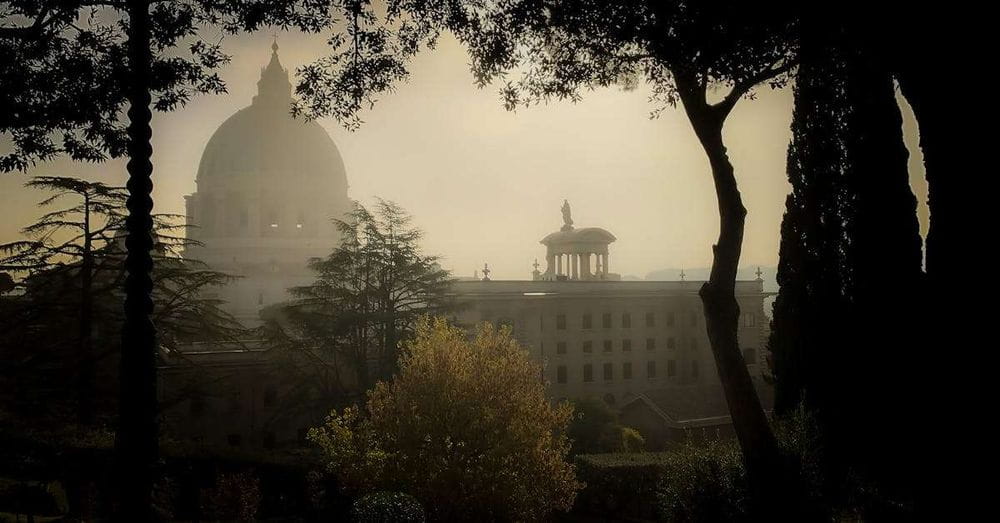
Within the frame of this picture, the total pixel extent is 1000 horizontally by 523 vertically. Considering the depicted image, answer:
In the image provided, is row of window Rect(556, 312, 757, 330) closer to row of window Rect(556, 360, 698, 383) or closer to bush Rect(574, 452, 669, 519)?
row of window Rect(556, 360, 698, 383)

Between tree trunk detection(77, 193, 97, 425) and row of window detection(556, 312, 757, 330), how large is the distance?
3389 centimetres

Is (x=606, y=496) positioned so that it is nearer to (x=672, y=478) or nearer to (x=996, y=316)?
(x=672, y=478)

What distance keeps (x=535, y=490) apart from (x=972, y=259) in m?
11.7

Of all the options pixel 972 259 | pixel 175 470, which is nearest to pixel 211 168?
pixel 175 470

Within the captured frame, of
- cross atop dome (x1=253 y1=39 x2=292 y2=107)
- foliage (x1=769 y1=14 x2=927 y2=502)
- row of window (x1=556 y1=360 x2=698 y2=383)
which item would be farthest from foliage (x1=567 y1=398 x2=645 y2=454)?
cross atop dome (x1=253 y1=39 x2=292 y2=107)

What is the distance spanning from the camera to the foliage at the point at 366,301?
Answer: 94.8ft

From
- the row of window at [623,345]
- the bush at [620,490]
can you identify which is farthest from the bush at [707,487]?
the row of window at [623,345]

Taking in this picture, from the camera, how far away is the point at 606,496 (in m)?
22.6

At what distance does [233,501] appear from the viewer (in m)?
15.5

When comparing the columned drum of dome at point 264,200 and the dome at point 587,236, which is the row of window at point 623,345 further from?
the columned drum of dome at point 264,200

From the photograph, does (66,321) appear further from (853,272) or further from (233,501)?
(853,272)

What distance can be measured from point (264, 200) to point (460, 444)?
58.4 meters

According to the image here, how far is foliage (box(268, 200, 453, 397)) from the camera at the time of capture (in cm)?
2889

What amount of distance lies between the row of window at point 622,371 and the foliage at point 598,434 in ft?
45.5
